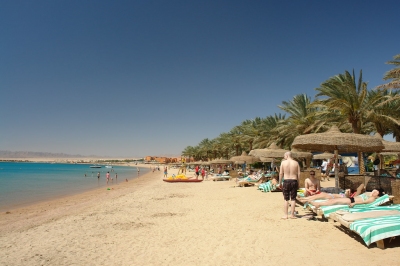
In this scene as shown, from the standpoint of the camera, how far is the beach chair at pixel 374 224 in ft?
13.6

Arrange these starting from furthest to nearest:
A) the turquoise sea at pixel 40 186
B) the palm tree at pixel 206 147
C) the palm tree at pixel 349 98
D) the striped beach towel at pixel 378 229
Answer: the palm tree at pixel 206 147 < the turquoise sea at pixel 40 186 < the palm tree at pixel 349 98 < the striped beach towel at pixel 378 229

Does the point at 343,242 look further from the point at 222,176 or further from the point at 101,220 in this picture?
the point at 222,176

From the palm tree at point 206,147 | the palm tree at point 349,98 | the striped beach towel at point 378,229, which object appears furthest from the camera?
the palm tree at point 206,147

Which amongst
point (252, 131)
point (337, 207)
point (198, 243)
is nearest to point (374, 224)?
point (337, 207)

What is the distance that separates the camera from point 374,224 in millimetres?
4324

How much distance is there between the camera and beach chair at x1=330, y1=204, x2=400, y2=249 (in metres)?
4.15

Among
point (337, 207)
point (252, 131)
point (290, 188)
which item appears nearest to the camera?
point (337, 207)

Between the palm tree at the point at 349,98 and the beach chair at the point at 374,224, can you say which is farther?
the palm tree at the point at 349,98

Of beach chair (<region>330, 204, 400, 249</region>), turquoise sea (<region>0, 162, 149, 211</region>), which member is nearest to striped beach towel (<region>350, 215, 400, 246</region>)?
beach chair (<region>330, 204, 400, 249</region>)

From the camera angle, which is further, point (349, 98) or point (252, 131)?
point (252, 131)

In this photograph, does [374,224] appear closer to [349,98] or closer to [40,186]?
[349,98]

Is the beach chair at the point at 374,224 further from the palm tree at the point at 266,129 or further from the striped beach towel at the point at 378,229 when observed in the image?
the palm tree at the point at 266,129

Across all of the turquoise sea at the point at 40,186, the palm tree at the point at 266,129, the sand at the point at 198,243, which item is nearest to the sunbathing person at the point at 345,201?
the sand at the point at 198,243

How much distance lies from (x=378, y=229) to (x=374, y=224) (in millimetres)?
155
